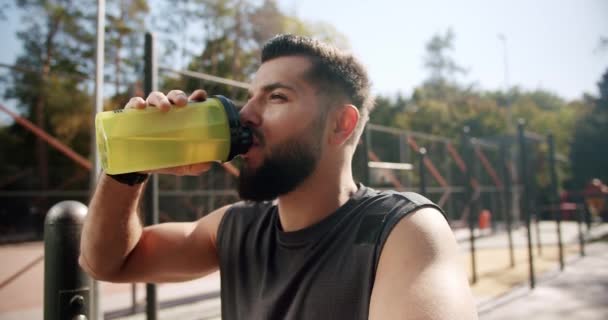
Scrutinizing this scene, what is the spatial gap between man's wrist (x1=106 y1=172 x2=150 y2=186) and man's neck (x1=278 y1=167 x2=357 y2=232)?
16.6 inches

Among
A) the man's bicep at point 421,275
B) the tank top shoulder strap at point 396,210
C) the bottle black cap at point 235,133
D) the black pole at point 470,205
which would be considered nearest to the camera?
the man's bicep at point 421,275

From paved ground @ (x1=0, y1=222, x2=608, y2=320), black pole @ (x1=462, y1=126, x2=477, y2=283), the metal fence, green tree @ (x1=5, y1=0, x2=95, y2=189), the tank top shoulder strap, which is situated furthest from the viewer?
green tree @ (x1=5, y1=0, x2=95, y2=189)

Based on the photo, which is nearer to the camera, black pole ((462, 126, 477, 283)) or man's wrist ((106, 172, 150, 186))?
man's wrist ((106, 172, 150, 186))

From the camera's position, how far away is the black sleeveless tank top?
1.14 metres

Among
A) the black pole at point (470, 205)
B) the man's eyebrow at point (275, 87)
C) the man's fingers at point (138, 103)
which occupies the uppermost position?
the man's eyebrow at point (275, 87)

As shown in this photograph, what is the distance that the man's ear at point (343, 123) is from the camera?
1.40 m

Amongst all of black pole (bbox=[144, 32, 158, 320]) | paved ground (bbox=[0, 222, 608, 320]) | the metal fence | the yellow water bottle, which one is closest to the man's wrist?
the yellow water bottle

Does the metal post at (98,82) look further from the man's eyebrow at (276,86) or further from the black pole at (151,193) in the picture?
the man's eyebrow at (276,86)

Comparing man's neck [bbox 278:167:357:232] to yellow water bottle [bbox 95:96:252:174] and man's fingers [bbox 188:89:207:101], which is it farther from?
man's fingers [bbox 188:89:207:101]

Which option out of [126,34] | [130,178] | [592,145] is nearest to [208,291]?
[130,178]

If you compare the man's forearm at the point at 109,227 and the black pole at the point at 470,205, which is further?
the black pole at the point at 470,205

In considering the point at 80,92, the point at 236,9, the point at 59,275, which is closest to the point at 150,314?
the point at 59,275

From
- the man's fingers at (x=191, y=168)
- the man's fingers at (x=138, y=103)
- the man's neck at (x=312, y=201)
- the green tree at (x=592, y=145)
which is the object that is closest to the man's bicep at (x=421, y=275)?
the man's neck at (x=312, y=201)

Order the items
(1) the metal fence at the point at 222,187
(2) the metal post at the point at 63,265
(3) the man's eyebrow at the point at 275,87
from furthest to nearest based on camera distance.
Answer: (1) the metal fence at the point at 222,187 → (2) the metal post at the point at 63,265 → (3) the man's eyebrow at the point at 275,87
